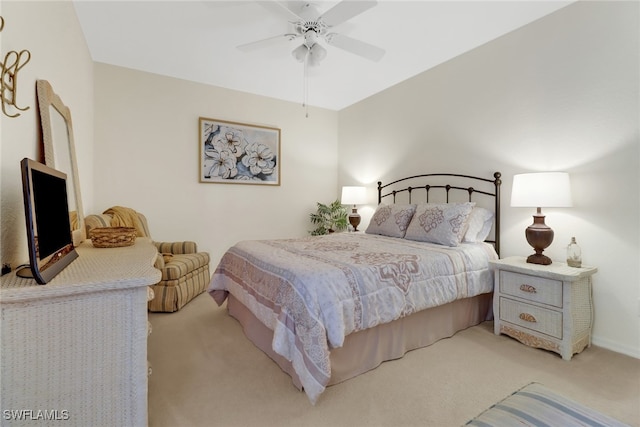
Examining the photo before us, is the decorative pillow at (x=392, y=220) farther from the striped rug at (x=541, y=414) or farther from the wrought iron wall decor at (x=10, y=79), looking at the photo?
the wrought iron wall decor at (x=10, y=79)

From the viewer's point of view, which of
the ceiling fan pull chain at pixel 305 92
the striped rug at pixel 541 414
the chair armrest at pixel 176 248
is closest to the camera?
the striped rug at pixel 541 414

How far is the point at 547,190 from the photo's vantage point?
7.38 ft

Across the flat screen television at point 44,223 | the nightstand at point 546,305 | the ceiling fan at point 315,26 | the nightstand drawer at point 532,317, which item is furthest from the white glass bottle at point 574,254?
the flat screen television at point 44,223

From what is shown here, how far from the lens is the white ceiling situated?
2.45 metres

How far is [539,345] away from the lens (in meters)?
2.19

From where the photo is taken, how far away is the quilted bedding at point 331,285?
164cm

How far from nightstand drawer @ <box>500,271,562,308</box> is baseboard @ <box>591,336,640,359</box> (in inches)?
22.4

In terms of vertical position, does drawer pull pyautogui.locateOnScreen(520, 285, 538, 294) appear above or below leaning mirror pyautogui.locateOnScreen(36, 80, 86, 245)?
below

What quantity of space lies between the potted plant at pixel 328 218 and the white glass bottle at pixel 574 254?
283 cm

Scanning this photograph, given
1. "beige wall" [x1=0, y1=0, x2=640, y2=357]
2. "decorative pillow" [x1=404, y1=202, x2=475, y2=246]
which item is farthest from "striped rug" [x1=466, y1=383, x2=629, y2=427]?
"beige wall" [x1=0, y1=0, x2=640, y2=357]

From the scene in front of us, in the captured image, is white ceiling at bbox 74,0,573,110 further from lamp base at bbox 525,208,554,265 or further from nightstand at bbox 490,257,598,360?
nightstand at bbox 490,257,598,360

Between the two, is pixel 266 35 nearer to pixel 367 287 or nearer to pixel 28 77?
pixel 28 77

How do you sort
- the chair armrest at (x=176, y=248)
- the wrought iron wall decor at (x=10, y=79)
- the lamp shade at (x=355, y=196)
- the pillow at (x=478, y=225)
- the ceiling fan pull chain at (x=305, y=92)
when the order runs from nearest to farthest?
1. the wrought iron wall decor at (x=10, y=79)
2. the pillow at (x=478, y=225)
3. the chair armrest at (x=176, y=248)
4. the ceiling fan pull chain at (x=305, y=92)
5. the lamp shade at (x=355, y=196)

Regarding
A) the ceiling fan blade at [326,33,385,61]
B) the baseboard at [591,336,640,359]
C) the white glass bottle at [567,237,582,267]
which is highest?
the ceiling fan blade at [326,33,385,61]
